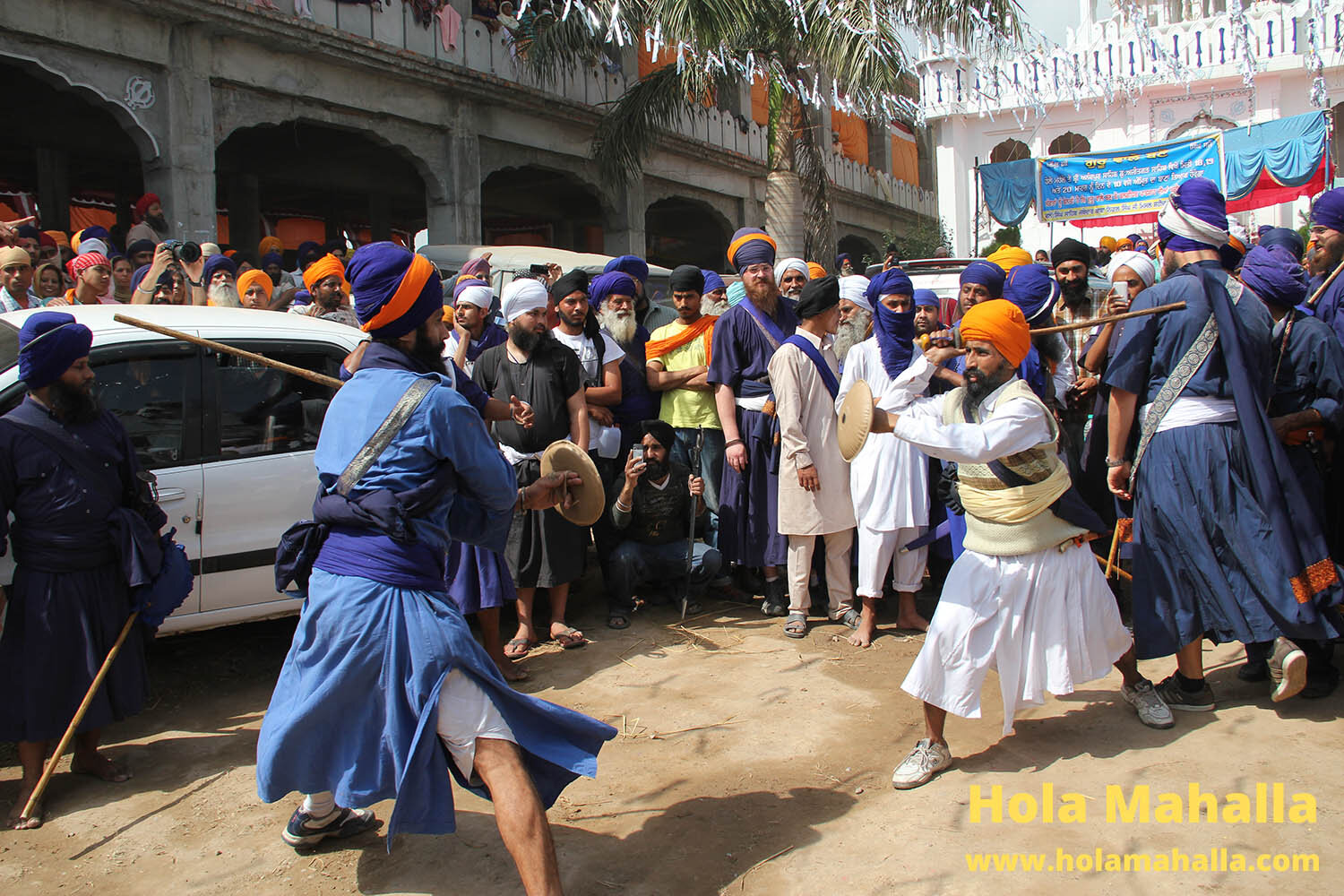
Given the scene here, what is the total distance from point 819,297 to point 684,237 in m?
21.5

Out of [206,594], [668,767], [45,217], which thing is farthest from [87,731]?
[45,217]

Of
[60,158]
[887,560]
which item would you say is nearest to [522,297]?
[887,560]

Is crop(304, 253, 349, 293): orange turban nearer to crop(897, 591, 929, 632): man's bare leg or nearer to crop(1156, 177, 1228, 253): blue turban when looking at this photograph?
crop(897, 591, 929, 632): man's bare leg

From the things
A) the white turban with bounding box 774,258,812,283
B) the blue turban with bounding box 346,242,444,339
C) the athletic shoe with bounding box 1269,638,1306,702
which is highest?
the white turban with bounding box 774,258,812,283

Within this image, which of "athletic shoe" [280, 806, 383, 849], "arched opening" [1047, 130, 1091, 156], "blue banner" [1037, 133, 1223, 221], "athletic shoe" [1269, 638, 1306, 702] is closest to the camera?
"athletic shoe" [280, 806, 383, 849]

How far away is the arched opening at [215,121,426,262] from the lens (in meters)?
16.3

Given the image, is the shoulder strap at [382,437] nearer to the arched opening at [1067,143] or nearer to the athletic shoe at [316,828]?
the athletic shoe at [316,828]

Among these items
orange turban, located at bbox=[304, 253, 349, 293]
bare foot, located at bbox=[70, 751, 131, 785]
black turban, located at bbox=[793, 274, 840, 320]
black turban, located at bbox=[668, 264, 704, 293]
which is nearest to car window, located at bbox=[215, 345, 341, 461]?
bare foot, located at bbox=[70, 751, 131, 785]

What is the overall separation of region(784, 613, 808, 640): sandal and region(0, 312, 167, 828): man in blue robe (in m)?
3.12

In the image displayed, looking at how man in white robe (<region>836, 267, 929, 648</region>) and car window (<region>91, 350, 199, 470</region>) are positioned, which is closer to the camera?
car window (<region>91, 350, 199, 470</region>)

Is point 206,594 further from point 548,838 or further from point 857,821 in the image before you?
point 857,821

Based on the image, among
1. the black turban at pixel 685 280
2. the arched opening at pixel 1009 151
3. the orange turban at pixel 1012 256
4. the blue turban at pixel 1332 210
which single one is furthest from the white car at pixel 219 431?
the arched opening at pixel 1009 151

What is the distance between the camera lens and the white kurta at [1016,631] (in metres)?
3.63

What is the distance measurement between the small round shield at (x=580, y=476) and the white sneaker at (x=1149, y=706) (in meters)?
2.33
